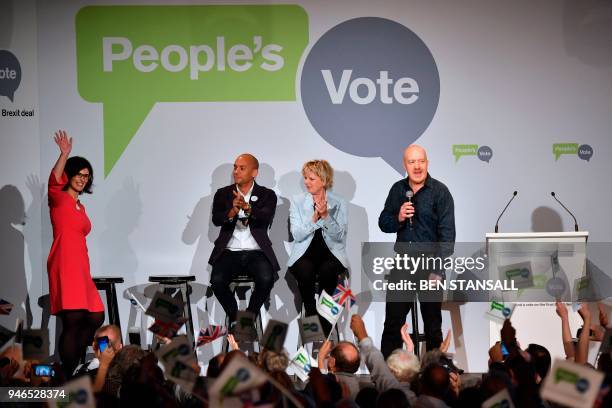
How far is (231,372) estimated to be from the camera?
8.32ft

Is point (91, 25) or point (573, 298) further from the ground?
point (91, 25)

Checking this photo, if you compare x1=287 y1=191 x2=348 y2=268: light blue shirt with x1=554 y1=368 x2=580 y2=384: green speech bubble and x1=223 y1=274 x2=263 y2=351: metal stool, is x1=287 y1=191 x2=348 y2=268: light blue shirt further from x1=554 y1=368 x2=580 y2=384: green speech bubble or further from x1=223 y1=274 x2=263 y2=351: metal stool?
x1=554 y1=368 x2=580 y2=384: green speech bubble

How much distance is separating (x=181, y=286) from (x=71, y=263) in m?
0.93

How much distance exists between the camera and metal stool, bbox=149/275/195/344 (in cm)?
Answer: 593

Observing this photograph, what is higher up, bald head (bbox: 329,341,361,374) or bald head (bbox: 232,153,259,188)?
bald head (bbox: 232,153,259,188)

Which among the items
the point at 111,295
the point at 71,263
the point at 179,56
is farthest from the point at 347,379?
the point at 179,56

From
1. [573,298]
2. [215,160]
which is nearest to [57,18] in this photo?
[215,160]

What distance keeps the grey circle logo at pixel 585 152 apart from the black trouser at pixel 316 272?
2205mm

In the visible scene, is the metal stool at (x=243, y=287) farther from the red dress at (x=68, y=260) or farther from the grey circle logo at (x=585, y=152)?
the grey circle logo at (x=585, y=152)

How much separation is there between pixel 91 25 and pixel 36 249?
5.91 feet

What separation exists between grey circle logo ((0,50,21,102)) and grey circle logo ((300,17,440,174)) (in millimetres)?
2227

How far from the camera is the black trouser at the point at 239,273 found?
5.86 meters

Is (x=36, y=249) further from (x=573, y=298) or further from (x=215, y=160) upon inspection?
(x=573, y=298)

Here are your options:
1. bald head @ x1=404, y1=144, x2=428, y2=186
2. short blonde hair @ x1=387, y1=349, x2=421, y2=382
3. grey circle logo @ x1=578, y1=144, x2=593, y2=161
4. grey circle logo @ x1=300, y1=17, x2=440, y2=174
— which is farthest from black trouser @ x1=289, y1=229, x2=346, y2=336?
grey circle logo @ x1=578, y1=144, x2=593, y2=161
